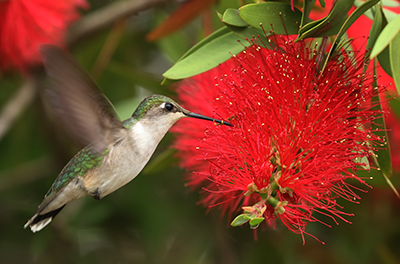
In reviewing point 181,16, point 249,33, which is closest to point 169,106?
point 249,33

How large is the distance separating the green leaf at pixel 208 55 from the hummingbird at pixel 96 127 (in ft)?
0.44

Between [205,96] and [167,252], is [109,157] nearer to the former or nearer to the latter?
[205,96]

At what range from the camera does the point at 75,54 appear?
2.15 m

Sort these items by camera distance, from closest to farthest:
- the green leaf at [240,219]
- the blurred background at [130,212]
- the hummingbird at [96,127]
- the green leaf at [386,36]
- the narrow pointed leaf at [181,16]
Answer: the green leaf at [386,36] → the green leaf at [240,219] → the hummingbird at [96,127] → the narrow pointed leaf at [181,16] → the blurred background at [130,212]

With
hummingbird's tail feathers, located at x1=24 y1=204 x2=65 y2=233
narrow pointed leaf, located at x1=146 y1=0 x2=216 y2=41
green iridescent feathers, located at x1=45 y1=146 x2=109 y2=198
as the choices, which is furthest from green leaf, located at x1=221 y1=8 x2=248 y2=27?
hummingbird's tail feathers, located at x1=24 y1=204 x2=65 y2=233

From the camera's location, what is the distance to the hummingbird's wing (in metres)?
0.97

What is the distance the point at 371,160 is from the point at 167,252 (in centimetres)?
150

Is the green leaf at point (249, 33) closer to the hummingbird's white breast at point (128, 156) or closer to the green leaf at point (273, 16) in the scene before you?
the green leaf at point (273, 16)

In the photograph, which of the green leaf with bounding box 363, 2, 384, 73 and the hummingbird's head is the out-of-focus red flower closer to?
the green leaf with bounding box 363, 2, 384, 73

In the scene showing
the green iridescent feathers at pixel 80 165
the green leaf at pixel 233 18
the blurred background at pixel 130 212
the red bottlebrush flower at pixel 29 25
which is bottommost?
the blurred background at pixel 130 212

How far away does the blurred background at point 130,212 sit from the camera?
5.96 feet

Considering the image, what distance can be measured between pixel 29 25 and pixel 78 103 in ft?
2.70

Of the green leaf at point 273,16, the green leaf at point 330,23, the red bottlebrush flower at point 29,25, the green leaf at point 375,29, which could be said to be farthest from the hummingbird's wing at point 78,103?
the red bottlebrush flower at point 29,25

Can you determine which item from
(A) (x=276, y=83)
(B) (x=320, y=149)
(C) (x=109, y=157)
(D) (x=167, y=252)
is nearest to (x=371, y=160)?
(B) (x=320, y=149)
